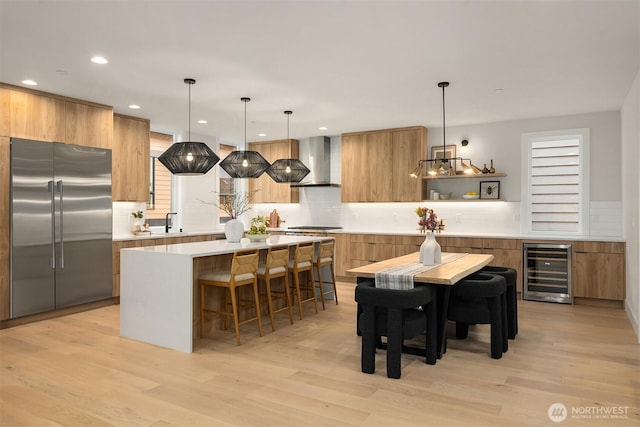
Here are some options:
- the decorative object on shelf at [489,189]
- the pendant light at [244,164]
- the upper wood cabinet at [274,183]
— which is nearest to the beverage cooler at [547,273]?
the decorative object on shelf at [489,189]

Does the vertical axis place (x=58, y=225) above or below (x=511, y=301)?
above

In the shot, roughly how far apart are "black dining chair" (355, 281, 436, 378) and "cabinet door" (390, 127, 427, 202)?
Answer: 12.8ft

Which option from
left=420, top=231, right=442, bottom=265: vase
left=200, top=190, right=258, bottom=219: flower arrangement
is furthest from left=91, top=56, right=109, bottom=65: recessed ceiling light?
left=200, top=190, right=258, bottom=219: flower arrangement

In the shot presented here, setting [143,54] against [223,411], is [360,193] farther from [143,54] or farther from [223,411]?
[223,411]

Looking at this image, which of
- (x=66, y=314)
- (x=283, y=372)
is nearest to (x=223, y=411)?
(x=283, y=372)

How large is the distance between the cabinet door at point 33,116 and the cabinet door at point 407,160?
481cm

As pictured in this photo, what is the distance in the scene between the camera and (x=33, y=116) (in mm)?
5188

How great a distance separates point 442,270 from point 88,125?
15.2 ft

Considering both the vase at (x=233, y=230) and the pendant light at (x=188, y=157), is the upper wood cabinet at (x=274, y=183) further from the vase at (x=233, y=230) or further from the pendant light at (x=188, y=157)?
the pendant light at (x=188, y=157)

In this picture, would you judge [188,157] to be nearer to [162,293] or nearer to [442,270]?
[162,293]

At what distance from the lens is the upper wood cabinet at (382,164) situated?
7.47m

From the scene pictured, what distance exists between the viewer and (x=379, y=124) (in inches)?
287

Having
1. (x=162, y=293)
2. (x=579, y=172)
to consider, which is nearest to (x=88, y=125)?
(x=162, y=293)

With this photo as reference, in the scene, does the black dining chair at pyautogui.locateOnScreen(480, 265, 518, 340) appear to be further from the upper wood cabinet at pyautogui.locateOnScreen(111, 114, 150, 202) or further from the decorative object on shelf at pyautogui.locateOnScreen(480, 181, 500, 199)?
the upper wood cabinet at pyautogui.locateOnScreen(111, 114, 150, 202)
